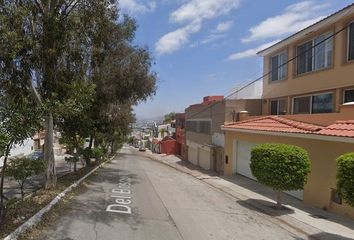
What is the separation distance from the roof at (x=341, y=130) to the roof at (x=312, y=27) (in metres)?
5.06

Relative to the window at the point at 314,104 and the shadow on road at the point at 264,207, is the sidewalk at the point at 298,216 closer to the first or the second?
the shadow on road at the point at 264,207

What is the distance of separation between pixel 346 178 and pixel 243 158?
52.4 feet

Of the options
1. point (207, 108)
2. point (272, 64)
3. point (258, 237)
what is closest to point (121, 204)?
point (258, 237)

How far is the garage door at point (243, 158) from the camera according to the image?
23422 millimetres

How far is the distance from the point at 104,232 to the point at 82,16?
718 centimetres

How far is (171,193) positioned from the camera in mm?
16812

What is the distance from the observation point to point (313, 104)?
2095cm

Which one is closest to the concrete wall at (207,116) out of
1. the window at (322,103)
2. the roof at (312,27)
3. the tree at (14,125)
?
the roof at (312,27)

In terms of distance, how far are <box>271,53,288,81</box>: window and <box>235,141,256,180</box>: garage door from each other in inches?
173

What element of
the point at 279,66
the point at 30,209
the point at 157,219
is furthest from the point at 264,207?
the point at 279,66

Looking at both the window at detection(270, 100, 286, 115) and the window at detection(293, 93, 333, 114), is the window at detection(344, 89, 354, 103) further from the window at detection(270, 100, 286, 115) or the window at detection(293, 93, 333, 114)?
the window at detection(270, 100, 286, 115)

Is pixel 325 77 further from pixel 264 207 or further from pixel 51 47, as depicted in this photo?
pixel 51 47

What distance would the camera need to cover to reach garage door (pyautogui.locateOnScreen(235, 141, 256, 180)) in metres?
23.4

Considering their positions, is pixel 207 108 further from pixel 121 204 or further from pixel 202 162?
pixel 121 204
